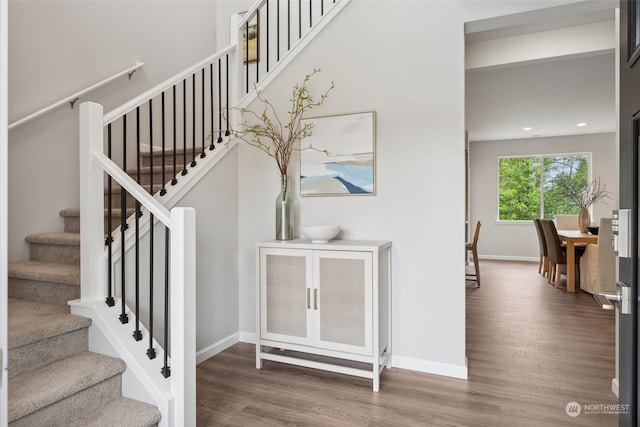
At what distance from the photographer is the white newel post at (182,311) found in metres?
1.70

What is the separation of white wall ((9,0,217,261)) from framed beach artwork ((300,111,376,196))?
1.75m

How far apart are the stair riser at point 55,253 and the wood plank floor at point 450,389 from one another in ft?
3.72

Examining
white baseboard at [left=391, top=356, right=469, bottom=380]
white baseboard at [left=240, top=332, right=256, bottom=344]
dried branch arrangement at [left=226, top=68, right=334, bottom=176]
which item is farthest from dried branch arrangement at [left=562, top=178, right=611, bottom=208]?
white baseboard at [left=240, top=332, right=256, bottom=344]

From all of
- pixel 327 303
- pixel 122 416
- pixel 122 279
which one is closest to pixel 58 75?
pixel 122 279

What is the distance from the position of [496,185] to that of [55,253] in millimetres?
8290

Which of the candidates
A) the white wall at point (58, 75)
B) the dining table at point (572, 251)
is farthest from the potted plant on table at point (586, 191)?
the white wall at point (58, 75)

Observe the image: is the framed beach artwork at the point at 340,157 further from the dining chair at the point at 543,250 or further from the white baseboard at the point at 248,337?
the dining chair at the point at 543,250

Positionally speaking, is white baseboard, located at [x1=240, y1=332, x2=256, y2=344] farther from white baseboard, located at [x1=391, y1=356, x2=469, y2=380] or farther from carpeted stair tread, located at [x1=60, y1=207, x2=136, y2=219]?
carpeted stair tread, located at [x1=60, y1=207, x2=136, y2=219]

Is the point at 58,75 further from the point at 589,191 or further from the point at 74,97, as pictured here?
the point at 589,191

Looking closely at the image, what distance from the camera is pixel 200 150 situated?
308 cm

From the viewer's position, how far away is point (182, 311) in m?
1.69

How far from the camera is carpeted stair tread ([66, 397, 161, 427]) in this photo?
63.4 inches

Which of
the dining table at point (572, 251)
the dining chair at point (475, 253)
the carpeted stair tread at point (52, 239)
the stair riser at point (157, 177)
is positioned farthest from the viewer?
the dining chair at point (475, 253)

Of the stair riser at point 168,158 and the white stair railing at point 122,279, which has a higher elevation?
the stair riser at point 168,158
